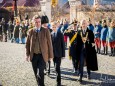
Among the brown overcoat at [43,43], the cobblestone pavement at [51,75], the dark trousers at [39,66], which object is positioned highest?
the brown overcoat at [43,43]

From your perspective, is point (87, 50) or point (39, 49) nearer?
point (39, 49)

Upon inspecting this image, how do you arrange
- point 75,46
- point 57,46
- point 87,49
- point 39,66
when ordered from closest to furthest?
point 39,66
point 57,46
point 87,49
point 75,46

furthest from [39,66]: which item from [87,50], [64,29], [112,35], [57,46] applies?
[64,29]

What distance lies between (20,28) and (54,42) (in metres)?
13.4

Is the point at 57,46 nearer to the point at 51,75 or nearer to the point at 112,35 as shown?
the point at 51,75

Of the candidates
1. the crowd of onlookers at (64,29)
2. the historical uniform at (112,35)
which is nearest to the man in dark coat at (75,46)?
the crowd of onlookers at (64,29)

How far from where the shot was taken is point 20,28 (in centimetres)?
2220

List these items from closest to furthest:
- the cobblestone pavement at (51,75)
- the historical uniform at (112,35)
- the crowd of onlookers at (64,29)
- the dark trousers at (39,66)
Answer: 1. the dark trousers at (39,66)
2. the cobblestone pavement at (51,75)
3. the historical uniform at (112,35)
4. the crowd of onlookers at (64,29)

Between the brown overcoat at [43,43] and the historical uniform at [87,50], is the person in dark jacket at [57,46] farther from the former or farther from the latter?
the brown overcoat at [43,43]

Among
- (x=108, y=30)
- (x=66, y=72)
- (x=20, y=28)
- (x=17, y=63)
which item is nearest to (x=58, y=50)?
(x=66, y=72)

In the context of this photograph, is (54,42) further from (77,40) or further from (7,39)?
(7,39)

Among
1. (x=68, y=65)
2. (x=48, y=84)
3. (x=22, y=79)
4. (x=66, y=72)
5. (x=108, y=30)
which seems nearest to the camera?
(x=48, y=84)

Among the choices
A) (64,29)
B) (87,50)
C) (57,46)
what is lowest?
(87,50)

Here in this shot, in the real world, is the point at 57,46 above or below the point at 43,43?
below
